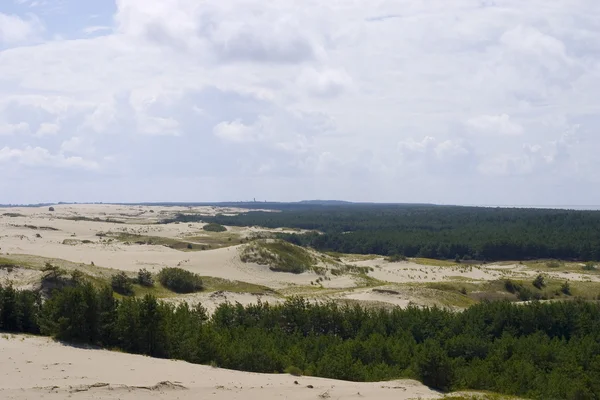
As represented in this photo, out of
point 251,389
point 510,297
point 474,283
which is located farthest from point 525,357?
point 474,283

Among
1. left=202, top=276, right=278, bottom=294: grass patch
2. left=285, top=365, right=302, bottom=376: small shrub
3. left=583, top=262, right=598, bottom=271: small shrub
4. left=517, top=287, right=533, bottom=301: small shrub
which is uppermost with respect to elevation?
left=285, top=365, right=302, bottom=376: small shrub

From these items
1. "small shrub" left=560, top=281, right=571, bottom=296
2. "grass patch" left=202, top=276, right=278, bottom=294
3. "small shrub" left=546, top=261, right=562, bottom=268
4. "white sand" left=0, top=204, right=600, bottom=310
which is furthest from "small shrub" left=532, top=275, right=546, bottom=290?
"grass patch" left=202, top=276, right=278, bottom=294

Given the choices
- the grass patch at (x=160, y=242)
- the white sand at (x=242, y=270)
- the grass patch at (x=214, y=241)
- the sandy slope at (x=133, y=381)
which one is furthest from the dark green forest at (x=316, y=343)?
the grass patch at (x=214, y=241)

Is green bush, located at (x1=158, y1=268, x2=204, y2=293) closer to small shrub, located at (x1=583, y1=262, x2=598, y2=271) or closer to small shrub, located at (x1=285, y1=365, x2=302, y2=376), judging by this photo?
small shrub, located at (x1=285, y1=365, x2=302, y2=376)

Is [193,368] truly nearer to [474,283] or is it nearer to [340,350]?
[340,350]

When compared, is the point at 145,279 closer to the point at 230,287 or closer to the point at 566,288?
the point at 230,287

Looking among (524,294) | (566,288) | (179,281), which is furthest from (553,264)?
(179,281)
